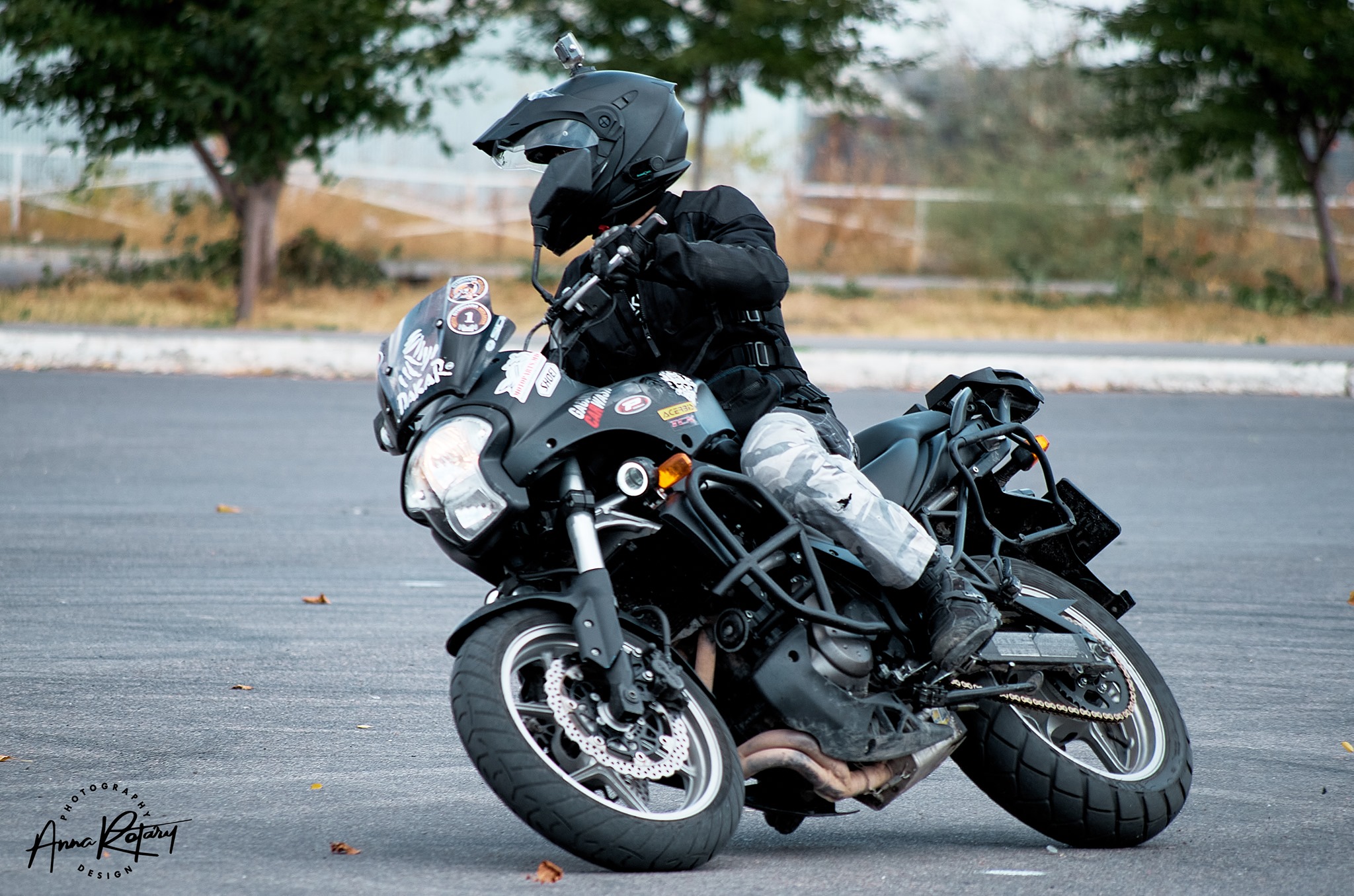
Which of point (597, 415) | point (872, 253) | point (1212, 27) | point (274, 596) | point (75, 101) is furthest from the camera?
point (872, 253)

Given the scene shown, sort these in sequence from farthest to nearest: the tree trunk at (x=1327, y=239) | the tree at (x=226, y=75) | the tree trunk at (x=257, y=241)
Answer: the tree trunk at (x=1327, y=239)
the tree trunk at (x=257, y=241)
the tree at (x=226, y=75)

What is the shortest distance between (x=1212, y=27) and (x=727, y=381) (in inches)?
728

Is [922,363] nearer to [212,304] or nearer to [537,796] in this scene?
[212,304]

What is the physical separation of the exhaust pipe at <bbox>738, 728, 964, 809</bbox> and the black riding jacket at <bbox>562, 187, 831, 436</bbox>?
29.5 inches

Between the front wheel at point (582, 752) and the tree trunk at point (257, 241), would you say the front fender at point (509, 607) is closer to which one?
the front wheel at point (582, 752)

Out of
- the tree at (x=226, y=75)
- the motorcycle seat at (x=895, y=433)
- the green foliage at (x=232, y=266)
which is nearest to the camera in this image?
the motorcycle seat at (x=895, y=433)

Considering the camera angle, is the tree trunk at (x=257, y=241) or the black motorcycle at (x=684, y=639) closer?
the black motorcycle at (x=684, y=639)

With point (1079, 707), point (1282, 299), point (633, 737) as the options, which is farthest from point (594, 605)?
point (1282, 299)

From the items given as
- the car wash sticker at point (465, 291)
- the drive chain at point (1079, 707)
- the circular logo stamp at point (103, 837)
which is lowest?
the circular logo stamp at point (103, 837)

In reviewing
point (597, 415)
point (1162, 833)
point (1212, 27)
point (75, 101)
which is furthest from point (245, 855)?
point (1212, 27)

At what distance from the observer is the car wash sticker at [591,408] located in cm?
363

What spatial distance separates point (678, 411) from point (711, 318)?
415 mm

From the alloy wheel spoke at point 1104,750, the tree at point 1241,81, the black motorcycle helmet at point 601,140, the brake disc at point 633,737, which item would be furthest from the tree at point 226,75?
the brake disc at point 633,737

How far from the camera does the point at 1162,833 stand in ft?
13.8
